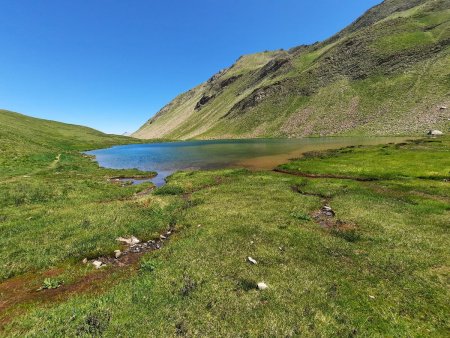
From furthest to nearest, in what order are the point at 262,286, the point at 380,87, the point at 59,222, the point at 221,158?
the point at 380,87 → the point at 221,158 → the point at 59,222 → the point at 262,286

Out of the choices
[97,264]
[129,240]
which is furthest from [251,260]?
[129,240]

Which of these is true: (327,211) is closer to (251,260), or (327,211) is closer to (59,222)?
(251,260)

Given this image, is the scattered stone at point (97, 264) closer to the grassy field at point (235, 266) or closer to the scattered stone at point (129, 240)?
the grassy field at point (235, 266)

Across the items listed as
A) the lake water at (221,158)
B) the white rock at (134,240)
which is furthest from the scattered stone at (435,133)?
the white rock at (134,240)

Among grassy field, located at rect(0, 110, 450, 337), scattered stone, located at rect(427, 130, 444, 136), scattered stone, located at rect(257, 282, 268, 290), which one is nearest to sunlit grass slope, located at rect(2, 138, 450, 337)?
grassy field, located at rect(0, 110, 450, 337)

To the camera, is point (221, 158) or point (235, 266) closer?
point (235, 266)

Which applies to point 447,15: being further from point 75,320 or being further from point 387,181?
point 75,320

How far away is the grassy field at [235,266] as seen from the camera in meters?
10.1

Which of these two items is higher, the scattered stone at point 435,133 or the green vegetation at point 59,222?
the green vegetation at point 59,222

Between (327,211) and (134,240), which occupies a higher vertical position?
(134,240)

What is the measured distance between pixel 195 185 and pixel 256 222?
62.9 ft

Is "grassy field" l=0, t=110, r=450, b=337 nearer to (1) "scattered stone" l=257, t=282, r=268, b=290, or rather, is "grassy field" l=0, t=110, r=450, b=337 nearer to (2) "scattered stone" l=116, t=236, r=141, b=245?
(1) "scattered stone" l=257, t=282, r=268, b=290

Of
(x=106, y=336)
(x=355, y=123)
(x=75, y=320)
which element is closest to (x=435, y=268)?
(x=106, y=336)

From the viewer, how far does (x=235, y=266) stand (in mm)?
14352
